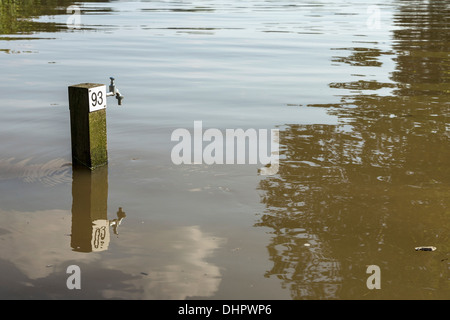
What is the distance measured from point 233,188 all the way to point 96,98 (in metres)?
1.77

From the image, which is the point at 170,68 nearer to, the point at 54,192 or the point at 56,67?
the point at 56,67

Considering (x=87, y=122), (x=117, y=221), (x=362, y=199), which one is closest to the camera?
(x=117, y=221)

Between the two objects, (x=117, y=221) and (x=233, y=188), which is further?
(x=233, y=188)

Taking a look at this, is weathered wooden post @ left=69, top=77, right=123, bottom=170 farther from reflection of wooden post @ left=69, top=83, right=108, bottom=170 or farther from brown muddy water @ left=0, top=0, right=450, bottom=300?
brown muddy water @ left=0, top=0, right=450, bottom=300

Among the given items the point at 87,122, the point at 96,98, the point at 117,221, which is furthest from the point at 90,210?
the point at 96,98

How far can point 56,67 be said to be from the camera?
1589cm

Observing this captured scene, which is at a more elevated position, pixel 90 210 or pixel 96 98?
pixel 96 98

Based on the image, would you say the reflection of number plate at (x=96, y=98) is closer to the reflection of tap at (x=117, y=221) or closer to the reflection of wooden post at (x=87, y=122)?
the reflection of wooden post at (x=87, y=122)

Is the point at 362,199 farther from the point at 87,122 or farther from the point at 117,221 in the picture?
the point at 87,122

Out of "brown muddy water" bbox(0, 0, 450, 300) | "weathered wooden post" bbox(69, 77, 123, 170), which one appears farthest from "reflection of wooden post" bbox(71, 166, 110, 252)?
"weathered wooden post" bbox(69, 77, 123, 170)

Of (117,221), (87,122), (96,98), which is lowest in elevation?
Answer: (117,221)

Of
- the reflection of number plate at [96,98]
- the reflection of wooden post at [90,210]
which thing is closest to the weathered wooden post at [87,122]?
the reflection of number plate at [96,98]

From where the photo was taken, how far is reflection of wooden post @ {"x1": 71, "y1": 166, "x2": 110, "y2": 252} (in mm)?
6094

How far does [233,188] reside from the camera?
299 inches
